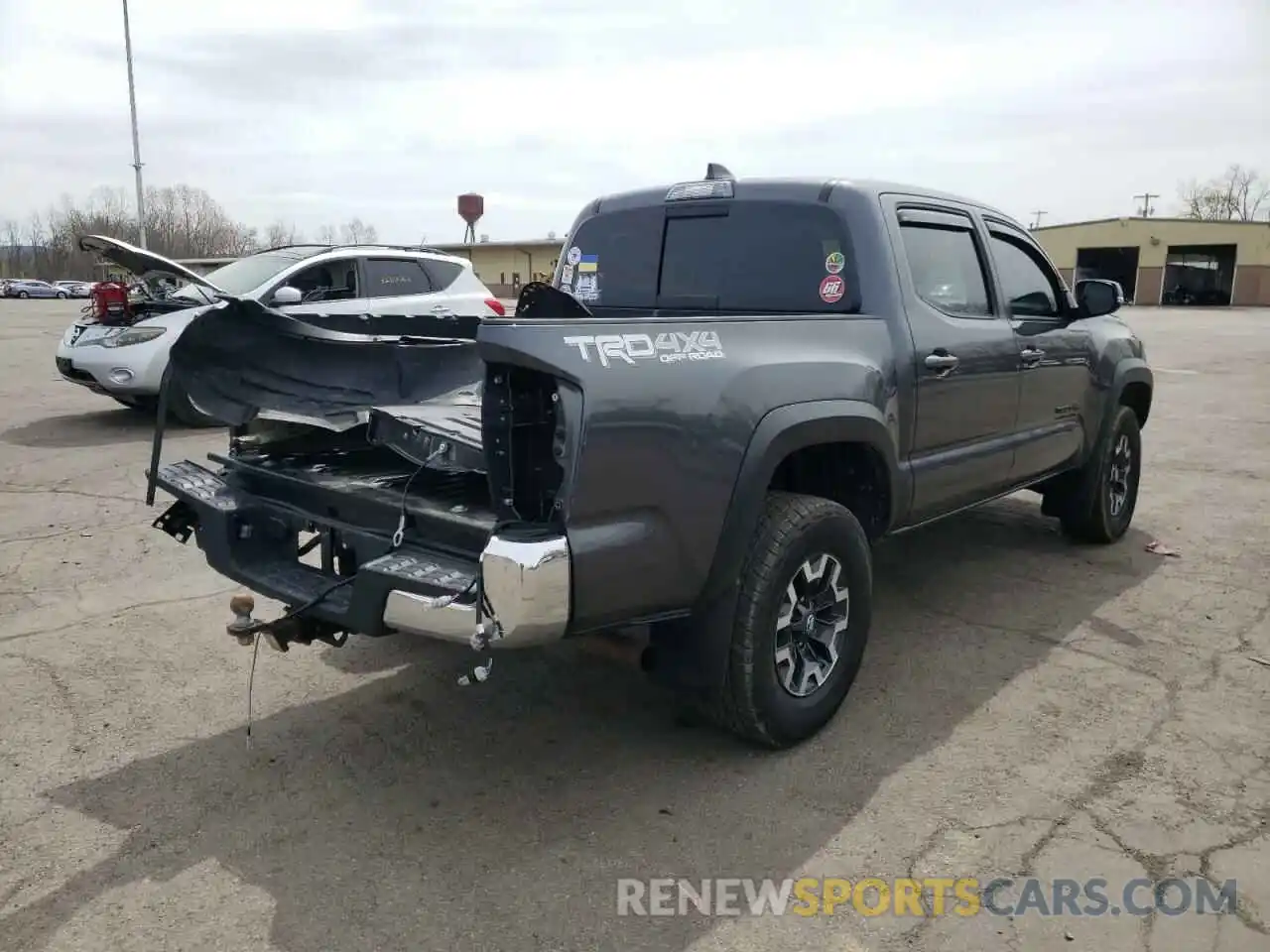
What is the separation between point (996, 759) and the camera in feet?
11.6

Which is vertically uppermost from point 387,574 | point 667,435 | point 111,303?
point 111,303

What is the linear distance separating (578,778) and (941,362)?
2212mm

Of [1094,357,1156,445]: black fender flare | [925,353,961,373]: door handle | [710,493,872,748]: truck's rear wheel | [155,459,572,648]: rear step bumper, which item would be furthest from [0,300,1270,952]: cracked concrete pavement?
[925,353,961,373]: door handle

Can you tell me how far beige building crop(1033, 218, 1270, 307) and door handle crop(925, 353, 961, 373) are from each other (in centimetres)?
5388

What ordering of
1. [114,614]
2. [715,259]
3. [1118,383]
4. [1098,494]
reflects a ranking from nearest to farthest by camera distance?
[715,259]
[114,614]
[1118,383]
[1098,494]

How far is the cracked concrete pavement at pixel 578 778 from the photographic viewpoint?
105 inches

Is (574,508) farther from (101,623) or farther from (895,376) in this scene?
(101,623)

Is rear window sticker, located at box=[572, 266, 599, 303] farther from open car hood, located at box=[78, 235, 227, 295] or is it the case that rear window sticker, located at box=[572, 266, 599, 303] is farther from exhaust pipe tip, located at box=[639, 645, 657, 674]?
exhaust pipe tip, located at box=[639, 645, 657, 674]

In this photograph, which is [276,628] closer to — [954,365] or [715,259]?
[715,259]

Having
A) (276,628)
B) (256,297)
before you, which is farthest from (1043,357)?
(256,297)

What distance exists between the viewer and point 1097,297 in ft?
17.2

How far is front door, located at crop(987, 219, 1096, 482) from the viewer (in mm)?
4883

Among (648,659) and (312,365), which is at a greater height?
(312,365)

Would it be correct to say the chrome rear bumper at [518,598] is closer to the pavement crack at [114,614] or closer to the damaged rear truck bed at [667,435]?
the damaged rear truck bed at [667,435]
